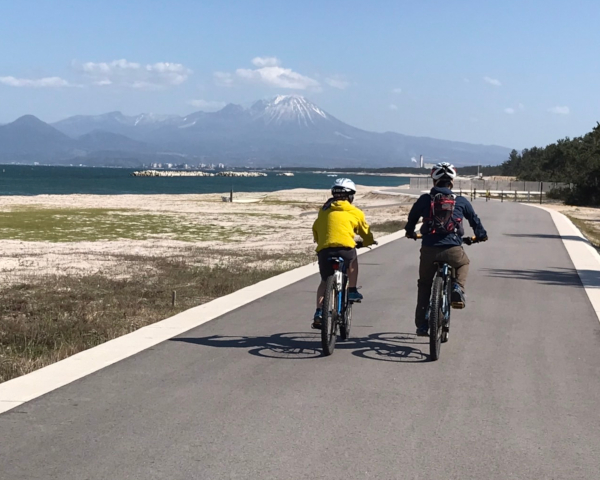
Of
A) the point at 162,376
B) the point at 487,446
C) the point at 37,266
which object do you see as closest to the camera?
the point at 487,446

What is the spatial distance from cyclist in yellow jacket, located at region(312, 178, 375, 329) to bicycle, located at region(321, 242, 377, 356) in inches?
4.0

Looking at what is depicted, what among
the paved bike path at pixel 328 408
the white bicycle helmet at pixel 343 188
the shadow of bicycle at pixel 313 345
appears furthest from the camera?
the white bicycle helmet at pixel 343 188

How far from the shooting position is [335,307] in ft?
27.4

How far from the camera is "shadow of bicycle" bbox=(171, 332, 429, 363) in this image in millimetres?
8369

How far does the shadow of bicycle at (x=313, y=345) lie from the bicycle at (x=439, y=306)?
23 centimetres

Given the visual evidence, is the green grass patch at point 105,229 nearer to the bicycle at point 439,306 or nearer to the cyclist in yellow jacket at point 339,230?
the cyclist in yellow jacket at point 339,230

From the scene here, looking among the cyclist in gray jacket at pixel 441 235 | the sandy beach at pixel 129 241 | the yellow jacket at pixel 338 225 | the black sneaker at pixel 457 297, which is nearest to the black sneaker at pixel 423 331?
→ the cyclist in gray jacket at pixel 441 235

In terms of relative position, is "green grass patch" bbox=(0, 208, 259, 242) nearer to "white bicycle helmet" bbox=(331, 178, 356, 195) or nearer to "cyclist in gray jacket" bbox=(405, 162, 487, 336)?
"white bicycle helmet" bbox=(331, 178, 356, 195)

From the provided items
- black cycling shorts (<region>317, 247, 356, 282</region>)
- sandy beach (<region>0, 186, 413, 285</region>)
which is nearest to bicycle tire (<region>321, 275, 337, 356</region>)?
black cycling shorts (<region>317, 247, 356, 282</region>)

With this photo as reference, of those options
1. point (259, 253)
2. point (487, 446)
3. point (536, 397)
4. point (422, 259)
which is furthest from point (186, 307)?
point (259, 253)

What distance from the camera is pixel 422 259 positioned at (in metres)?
8.54

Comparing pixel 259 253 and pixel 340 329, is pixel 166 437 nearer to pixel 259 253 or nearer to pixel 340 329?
pixel 340 329

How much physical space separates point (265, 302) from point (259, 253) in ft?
32.5

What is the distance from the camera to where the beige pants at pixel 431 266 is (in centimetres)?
843
